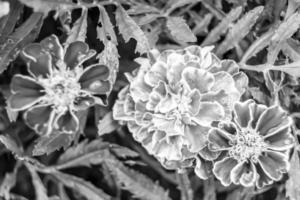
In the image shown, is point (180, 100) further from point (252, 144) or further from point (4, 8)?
point (4, 8)

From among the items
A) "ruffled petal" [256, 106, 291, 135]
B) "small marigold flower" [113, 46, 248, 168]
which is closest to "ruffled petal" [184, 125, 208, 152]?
"small marigold flower" [113, 46, 248, 168]

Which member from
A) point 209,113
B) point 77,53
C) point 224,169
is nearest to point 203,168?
point 224,169

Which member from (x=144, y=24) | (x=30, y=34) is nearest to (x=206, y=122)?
(x=144, y=24)

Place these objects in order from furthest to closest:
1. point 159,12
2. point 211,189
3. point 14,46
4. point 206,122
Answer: point 211,189 < point 159,12 < point 14,46 < point 206,122

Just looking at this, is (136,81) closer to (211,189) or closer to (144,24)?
(144,24)

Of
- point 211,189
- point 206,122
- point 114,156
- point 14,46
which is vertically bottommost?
point 211,189
